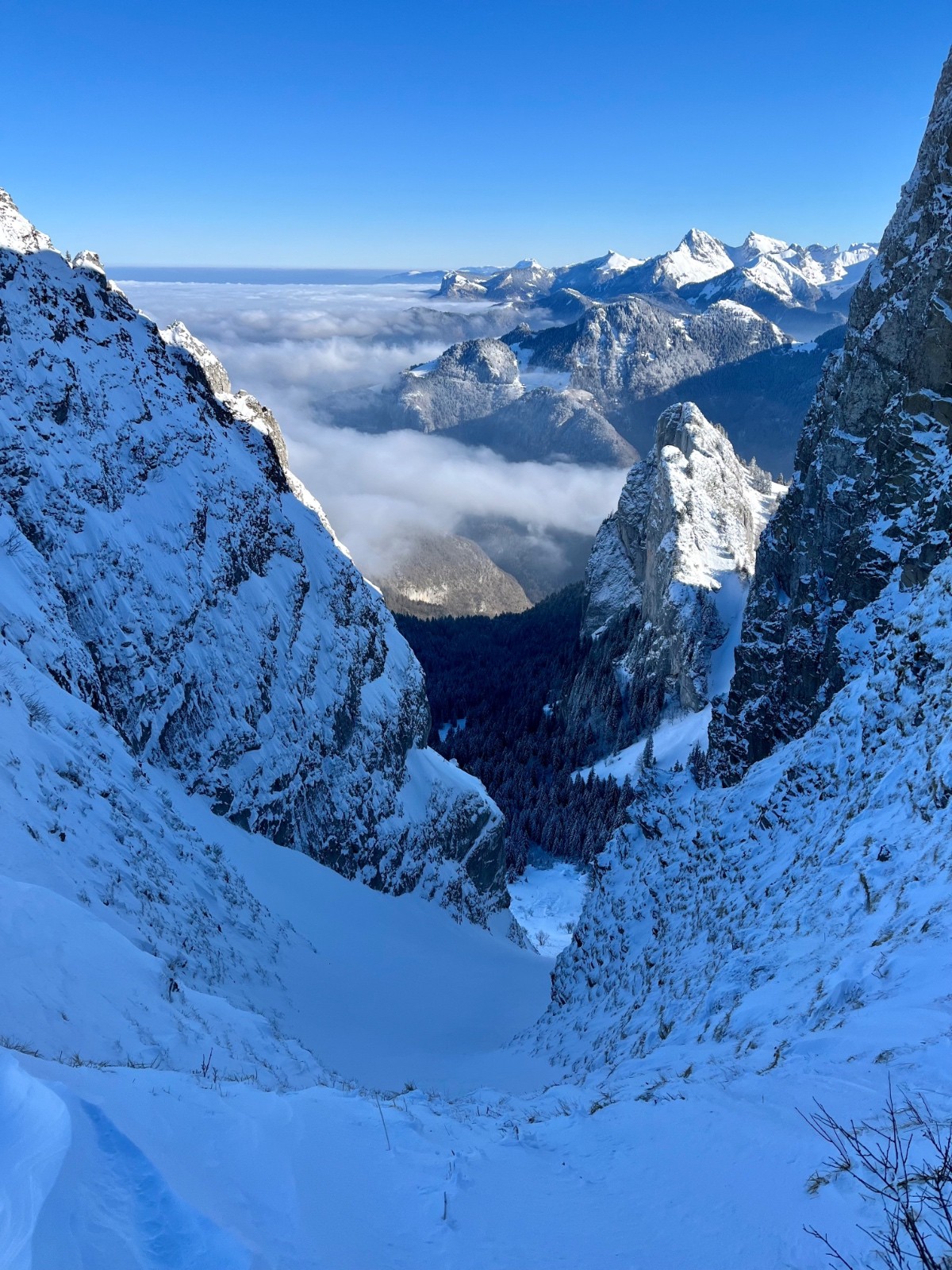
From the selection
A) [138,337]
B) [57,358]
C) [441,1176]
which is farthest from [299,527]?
[441,1176]

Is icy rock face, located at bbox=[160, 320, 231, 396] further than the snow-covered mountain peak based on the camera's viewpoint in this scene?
Yes

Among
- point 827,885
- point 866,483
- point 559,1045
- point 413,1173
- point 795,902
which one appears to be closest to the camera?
point 413,1173

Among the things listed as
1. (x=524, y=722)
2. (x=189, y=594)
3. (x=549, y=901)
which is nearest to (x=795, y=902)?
(x=189, y=594)

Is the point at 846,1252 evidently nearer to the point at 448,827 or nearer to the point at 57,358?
the point at 57,358

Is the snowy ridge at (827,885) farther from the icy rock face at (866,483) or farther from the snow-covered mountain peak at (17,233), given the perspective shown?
the snow-covered mountain peak at (17,233)

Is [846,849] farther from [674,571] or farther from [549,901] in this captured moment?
[674,571]

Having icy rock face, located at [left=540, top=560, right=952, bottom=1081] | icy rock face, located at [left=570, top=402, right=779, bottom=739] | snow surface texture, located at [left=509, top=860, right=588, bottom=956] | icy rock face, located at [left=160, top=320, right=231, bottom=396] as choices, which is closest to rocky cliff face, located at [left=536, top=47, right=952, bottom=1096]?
icy rock face, located at [left=540, top=560, right=952, bottom=1081]

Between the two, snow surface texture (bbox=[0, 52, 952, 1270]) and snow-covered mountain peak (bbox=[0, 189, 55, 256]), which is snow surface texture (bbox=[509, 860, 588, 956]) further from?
snow-covered mountain peak (bbox=[0, 189, 55, 256])
